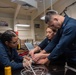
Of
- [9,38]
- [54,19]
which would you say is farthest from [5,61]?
[54,19]

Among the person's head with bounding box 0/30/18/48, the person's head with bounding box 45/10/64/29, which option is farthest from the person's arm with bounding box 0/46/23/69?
the person's head with bounding box 45/10/64/29

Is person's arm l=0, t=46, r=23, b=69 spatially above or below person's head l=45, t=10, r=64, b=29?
below

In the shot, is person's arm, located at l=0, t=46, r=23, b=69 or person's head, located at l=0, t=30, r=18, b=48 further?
person's head, located at l=0, t=30, r=18, b=48

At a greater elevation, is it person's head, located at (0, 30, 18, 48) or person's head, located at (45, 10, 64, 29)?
person's head, located at (45, 10, 64, 29)

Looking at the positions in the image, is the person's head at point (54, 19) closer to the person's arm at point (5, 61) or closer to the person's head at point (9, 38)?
the person's head at point (9, 38)

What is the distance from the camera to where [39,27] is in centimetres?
924

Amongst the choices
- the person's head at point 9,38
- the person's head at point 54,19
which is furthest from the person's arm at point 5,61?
the person's head at point 54,19

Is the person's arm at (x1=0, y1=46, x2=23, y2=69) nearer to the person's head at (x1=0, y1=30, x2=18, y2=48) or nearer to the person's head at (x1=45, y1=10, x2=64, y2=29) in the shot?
the person's head at (x1=0, y1=30, x2=18, y2=48)

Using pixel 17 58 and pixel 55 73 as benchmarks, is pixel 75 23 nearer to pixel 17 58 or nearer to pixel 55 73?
pixel 55 73

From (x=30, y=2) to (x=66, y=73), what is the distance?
103 inches

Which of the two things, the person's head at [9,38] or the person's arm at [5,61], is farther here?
the person's head at [9,38]

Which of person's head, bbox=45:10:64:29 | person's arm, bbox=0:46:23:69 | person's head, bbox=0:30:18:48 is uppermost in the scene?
person's head, bbox=45:10:64:29

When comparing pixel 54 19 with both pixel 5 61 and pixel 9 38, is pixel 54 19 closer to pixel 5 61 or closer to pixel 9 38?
pixel 9 38

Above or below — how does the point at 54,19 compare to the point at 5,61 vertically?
above
